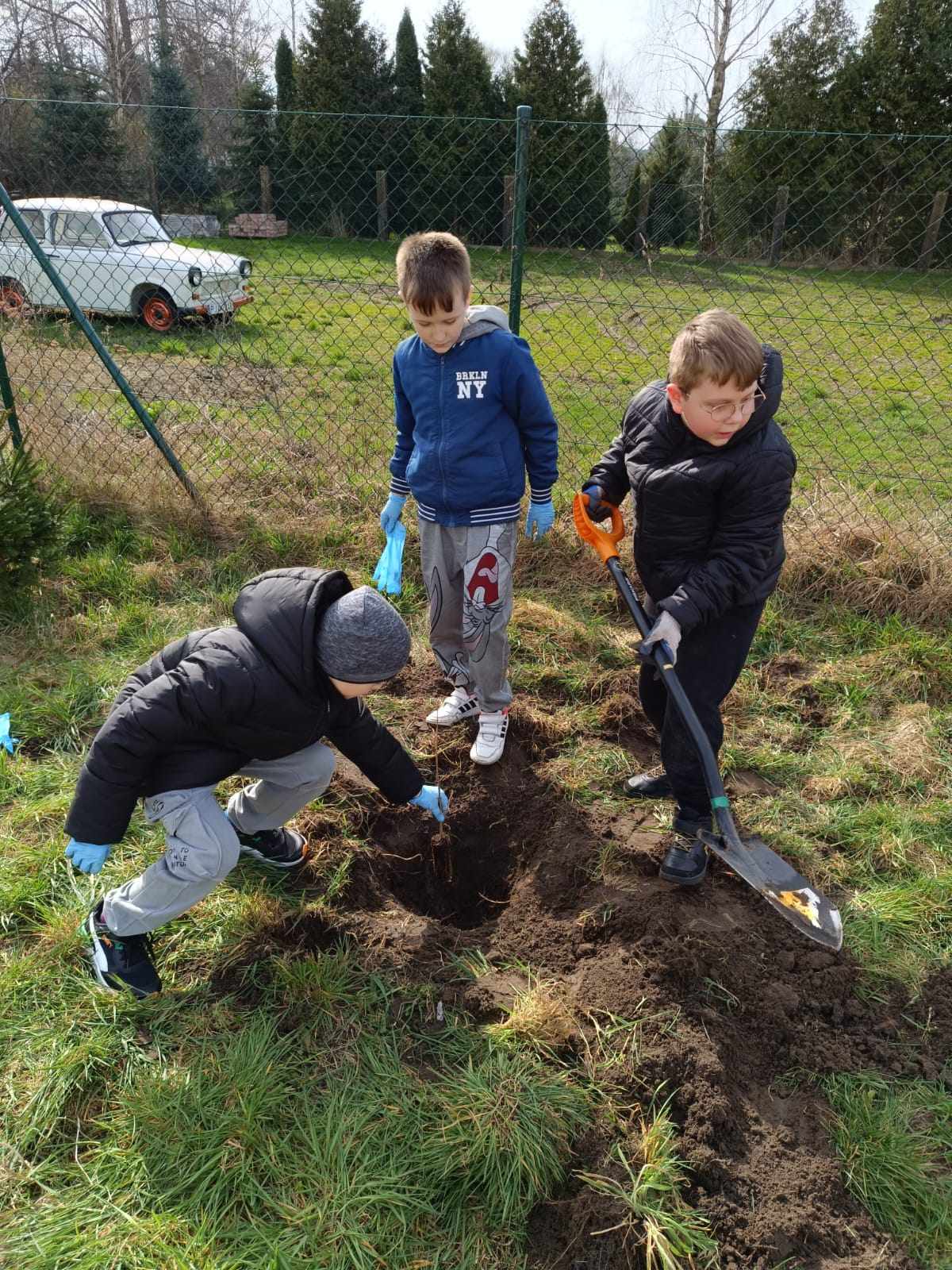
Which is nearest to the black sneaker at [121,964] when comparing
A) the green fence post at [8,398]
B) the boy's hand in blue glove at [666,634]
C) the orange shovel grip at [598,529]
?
the boy's hand in blue glove at [666,634]

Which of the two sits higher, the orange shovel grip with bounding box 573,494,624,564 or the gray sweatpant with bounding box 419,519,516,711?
the orange shovel grip with bounding box 573,494,624,564

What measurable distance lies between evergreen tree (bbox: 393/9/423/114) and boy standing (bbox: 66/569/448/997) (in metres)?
15.2

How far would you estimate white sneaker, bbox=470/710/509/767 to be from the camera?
299 cm

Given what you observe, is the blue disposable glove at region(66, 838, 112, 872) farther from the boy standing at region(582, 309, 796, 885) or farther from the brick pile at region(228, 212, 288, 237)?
the brick pile at region(228, 212, 288, 237)

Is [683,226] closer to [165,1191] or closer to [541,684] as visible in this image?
[541,684]

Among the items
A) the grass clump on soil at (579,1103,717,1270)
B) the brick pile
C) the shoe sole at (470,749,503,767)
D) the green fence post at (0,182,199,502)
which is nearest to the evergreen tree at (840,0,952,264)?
the brick pile

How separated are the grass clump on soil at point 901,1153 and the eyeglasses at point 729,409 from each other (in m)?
1.64

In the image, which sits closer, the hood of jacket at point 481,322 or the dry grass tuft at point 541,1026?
the dry grass tuft at point 541,1026

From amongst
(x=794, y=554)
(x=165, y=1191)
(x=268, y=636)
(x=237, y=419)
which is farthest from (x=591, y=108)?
(x=165, y=1191)

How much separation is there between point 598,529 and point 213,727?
1399 mm

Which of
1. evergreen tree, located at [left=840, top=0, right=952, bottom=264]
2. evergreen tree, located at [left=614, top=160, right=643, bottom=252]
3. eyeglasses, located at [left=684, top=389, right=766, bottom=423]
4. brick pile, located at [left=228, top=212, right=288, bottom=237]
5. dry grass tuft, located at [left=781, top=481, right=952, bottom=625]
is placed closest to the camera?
eyeglasses, located at [left=684, top=389, right=766, bottom=423]

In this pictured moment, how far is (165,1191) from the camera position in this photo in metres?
1.78

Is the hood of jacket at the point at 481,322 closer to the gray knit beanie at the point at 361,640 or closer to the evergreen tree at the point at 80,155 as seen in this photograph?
the gray knit beanie at the point at 361,640

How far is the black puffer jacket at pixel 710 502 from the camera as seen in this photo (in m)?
2.18
